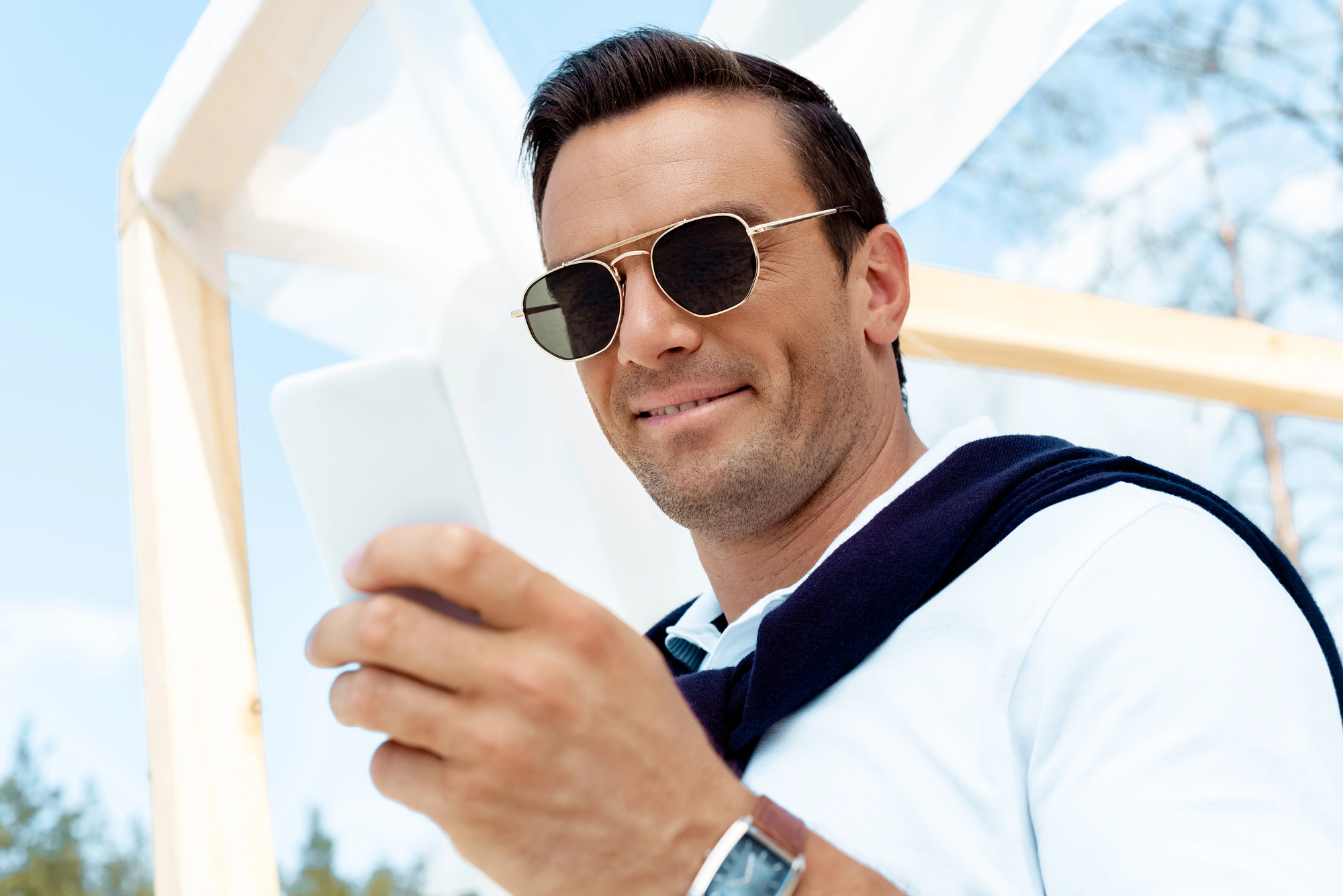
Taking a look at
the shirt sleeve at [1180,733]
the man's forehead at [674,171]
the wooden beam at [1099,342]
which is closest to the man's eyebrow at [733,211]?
the man's forehead at [674,171]

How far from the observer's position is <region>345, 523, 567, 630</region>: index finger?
0.48 m

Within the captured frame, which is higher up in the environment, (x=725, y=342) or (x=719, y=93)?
(x=719, y=93)

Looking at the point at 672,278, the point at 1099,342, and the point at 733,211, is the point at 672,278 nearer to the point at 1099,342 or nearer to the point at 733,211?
the point at 733,211

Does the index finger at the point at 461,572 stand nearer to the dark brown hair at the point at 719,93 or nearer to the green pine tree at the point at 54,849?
the dark brown hair at the point at 719,93

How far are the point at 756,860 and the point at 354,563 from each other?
0.32 meters

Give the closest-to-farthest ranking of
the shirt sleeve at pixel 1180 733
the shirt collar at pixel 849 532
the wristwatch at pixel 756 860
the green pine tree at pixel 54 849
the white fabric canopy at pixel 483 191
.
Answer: the wristwatch at pixel 756 860 → the shirt sleeve at pixel 1180 733 → the shirt collar at pixel 849 532 → the white fabric canopy at pixel 483 191 → the green pine tree at pixel 54 849

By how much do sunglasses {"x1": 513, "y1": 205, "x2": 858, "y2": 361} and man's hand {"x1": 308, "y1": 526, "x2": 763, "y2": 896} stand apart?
84cm

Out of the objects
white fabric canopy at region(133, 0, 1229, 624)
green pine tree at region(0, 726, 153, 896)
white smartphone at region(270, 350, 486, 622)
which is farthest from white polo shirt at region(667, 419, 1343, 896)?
green pine tree at region(0, 726, 153, 896)

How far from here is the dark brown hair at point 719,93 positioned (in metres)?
1.53

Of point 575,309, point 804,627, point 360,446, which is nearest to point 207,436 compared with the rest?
point 575,309

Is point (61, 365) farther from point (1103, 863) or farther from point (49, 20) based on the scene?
point (1103, 863)

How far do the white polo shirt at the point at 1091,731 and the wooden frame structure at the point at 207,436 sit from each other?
140 centimetres

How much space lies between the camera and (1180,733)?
742 mm

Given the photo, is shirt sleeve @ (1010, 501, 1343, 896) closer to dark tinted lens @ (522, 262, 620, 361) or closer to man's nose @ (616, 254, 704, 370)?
man's nose @ (616, 254, 704, 370)
